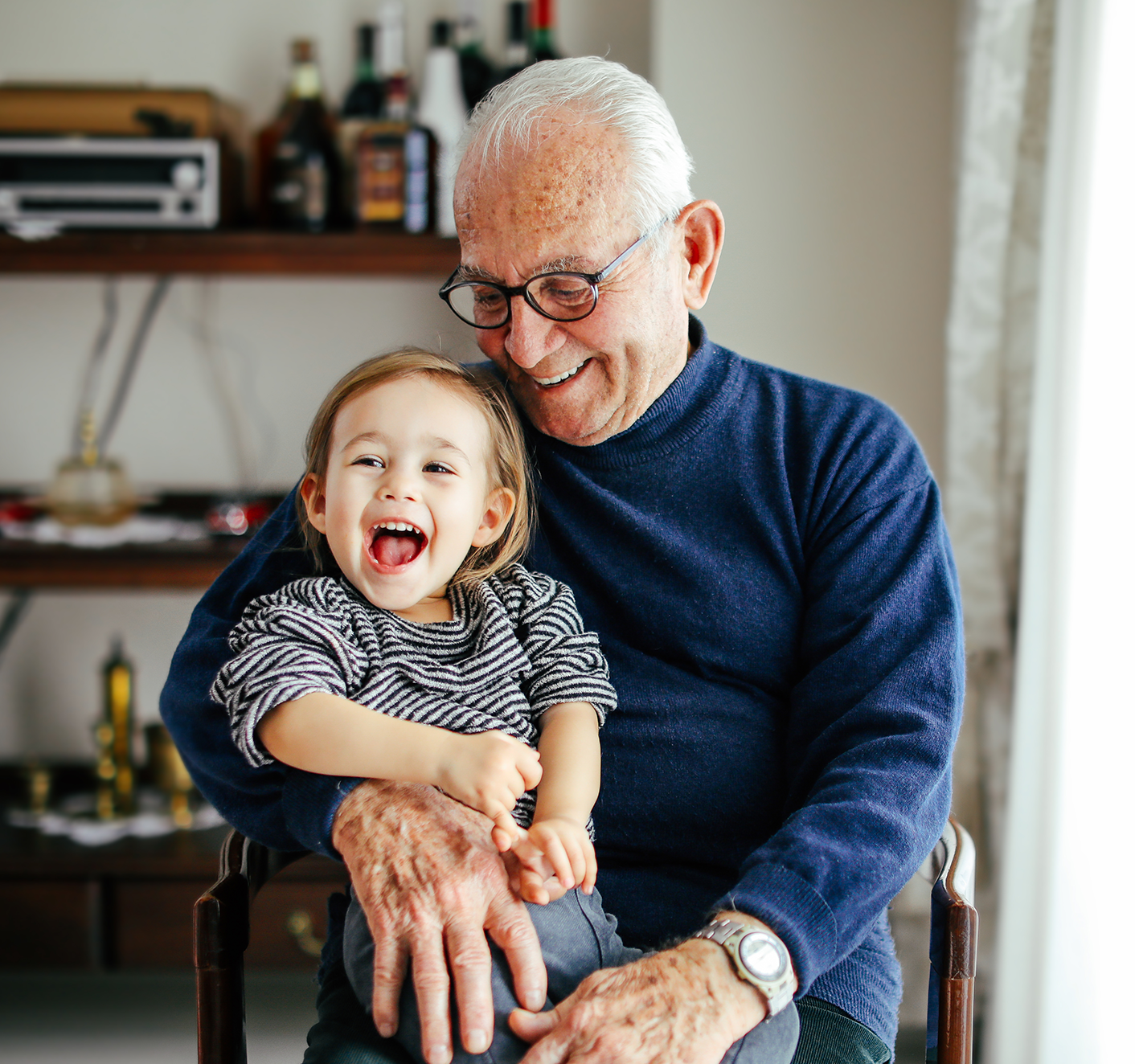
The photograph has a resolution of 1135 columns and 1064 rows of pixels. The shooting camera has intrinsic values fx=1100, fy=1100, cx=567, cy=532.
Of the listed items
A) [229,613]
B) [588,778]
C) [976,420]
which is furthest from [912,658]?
[976,420]

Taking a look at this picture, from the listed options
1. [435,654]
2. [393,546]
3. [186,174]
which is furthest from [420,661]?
[186,174]

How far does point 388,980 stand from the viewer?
1018mm

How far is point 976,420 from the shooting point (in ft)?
7.39

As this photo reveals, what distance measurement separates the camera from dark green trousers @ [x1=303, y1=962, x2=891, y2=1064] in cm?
106

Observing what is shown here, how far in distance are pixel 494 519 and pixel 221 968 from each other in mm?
571

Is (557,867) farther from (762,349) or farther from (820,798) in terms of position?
(762,349)

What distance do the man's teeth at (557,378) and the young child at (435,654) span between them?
6 centimetres

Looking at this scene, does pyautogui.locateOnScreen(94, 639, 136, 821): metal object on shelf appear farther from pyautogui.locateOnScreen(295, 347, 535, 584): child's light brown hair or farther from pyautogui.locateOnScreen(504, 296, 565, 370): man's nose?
pyautogui.locateOnScreen(504, 296, 565, 370): man's nose

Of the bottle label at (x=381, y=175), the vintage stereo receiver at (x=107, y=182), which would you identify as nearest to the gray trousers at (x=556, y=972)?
the bottle label at (x=381, y=175)

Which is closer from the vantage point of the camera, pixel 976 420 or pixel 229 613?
pixel 229 613

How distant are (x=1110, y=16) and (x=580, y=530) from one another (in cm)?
124

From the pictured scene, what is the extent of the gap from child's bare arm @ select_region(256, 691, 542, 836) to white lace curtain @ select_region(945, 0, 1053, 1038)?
147 centimetres

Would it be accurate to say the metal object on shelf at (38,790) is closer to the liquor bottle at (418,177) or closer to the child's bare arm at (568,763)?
the liquor bottle at (418,177)

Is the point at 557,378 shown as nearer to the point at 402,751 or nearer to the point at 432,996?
the point at 402,751
